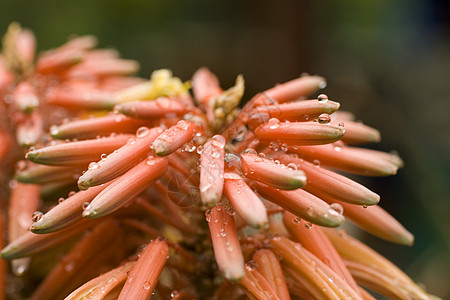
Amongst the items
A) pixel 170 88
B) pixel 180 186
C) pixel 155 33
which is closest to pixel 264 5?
pixel 155 33

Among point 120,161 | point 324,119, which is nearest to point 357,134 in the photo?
point 324,119

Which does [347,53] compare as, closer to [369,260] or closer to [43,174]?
[369,260]

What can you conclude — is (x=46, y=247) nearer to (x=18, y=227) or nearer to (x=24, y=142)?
(x=18, y=227)

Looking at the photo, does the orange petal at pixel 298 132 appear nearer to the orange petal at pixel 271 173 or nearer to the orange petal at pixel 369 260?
the orange petal at pixel 271 173

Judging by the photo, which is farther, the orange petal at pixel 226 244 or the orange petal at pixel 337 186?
the orange petal at pixel 337 186

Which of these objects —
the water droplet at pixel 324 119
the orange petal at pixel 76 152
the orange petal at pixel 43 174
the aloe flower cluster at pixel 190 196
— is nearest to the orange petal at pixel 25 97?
the aloe flower cluster at pixel 190 196

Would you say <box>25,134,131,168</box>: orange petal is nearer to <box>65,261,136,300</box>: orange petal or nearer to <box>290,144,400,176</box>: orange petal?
<box>65,261,136,300</box>: orange petal
